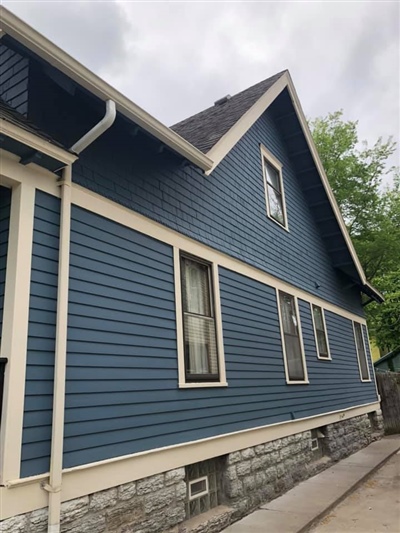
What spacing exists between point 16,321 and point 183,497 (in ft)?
8.18

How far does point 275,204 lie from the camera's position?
809 cm

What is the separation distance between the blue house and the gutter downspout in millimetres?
11

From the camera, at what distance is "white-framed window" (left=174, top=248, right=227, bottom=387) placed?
15.4 feet

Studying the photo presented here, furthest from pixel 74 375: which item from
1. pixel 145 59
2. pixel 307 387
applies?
pixel 145 59

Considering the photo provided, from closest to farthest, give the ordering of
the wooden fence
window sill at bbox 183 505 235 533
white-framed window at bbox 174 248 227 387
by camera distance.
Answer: window sill at bbox 183 505 235 533
white-framed window at bbox 174 248 227 387
the wooden fence

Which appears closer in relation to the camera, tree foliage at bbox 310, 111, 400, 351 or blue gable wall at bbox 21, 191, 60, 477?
blue gable wall at bbox 21, 191, 60, 477

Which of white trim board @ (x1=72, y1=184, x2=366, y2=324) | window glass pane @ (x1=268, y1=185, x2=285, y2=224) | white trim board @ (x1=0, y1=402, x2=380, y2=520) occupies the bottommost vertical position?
white trim board @ (x1=0, y1=402, x2=380, y2=520)

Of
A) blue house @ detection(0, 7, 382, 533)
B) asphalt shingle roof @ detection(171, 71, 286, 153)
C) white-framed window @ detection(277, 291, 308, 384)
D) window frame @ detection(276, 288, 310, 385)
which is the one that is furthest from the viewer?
white-framed window @ detection(277, 291, 308, 384)

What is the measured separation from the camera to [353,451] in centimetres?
910

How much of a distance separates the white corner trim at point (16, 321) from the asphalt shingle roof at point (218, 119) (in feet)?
9.48

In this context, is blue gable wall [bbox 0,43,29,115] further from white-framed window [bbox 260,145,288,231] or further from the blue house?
white-framed window [bbox 260,145,288,231]

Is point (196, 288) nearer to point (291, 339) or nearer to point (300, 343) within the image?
point (291, 339)

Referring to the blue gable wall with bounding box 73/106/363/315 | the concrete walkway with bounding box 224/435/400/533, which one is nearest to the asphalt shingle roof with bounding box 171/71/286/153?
the blue gable wall with bounding box 73/106/363/315

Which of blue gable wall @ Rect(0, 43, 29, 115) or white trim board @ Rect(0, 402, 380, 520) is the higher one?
blue gable wall @ Rect(0, 43, 29, 115)
